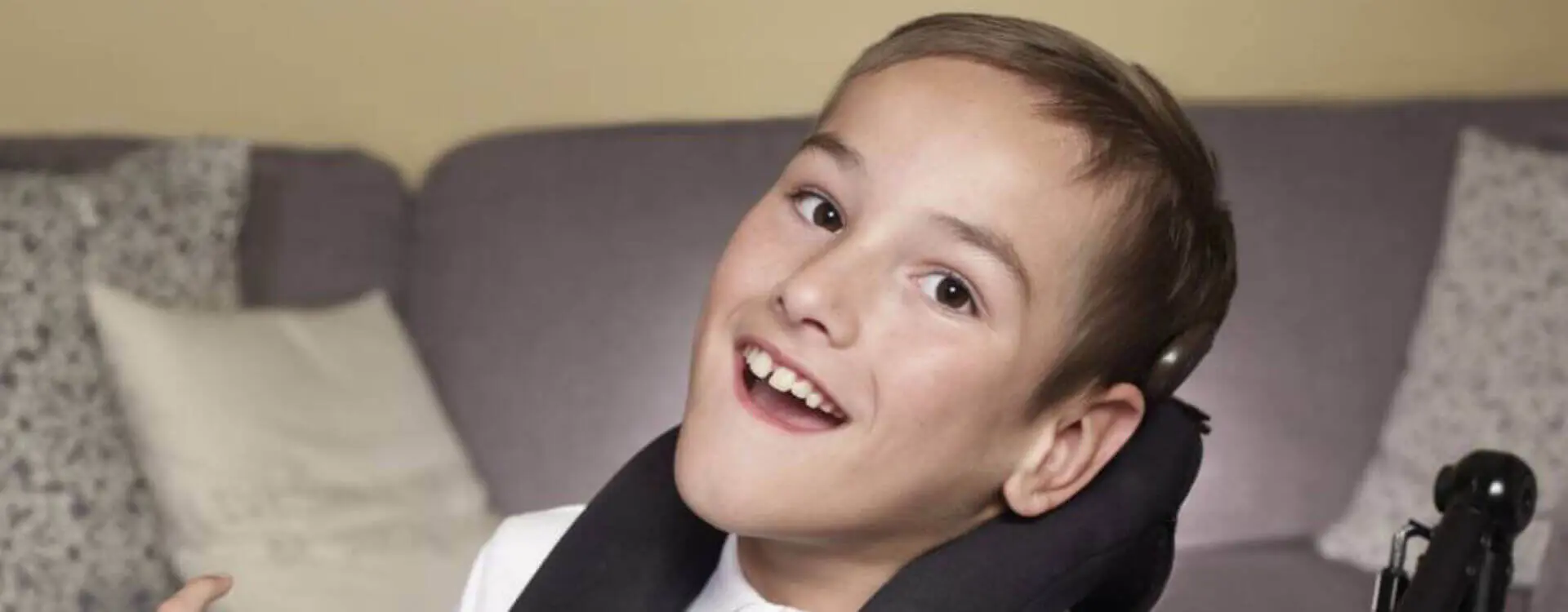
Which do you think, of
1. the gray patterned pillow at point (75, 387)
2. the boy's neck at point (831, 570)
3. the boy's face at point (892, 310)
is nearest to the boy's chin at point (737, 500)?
the boy's face at point (892, 310)

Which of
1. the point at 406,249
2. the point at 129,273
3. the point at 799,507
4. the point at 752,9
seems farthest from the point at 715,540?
the point at 752,9

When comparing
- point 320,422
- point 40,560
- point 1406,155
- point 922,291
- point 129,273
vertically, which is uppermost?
point 1406,155

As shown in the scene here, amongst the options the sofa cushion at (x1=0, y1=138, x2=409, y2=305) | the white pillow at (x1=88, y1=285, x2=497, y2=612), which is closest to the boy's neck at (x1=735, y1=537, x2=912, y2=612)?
the white pillow at (x1=88, y1=285, x2=497, y2=612)

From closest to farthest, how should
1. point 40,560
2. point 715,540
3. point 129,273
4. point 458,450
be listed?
1. point 715,540
2. point 40,560
3. point 129,273
4. point 458,450

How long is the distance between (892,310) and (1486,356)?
1429mm

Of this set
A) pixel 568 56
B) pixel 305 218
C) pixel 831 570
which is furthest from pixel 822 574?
pixel 568 56

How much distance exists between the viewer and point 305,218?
2.13m

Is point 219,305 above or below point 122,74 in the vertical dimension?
below

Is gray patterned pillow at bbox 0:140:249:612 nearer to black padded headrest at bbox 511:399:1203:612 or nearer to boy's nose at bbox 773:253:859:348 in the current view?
black padded headrest at bbox 511:399:1203:612

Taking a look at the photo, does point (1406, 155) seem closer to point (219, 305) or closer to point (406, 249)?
point (406, 249)

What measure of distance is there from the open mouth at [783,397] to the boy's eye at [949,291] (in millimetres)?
74

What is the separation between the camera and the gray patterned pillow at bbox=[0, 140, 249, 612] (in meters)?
1.77

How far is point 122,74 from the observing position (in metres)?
2.24

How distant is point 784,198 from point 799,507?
0.17 metres
